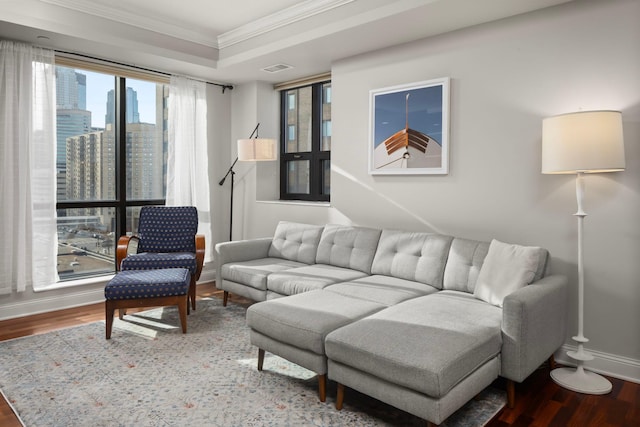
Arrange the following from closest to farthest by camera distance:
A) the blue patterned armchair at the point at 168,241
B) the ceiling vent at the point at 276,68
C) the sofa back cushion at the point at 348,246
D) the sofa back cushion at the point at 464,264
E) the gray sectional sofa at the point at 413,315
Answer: the gray sectional sofa at the point at 413,315
the sofa back cushion at the point at 464,264
the sofa back cushion at the point at 348,246
the blue patterned armchair at the point at 168,241
the ceiling vent at the point at 276,68

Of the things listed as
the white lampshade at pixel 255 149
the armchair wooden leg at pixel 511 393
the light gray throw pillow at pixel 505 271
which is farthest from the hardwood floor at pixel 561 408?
the white lampshade at pixel 255 149

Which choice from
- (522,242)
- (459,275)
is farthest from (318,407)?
(522,242)

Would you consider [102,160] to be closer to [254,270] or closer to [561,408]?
[254,270]

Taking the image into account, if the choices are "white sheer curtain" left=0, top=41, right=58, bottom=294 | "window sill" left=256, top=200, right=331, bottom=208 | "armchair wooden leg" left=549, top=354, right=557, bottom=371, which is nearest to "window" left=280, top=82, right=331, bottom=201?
"window sill" left=256, top=200, right=331, bottom=208

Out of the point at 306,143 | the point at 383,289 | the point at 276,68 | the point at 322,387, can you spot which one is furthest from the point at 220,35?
the point at 322,387

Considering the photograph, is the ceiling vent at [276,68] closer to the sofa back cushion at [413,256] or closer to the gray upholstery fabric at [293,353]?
the sofa back cushion at [413,256]

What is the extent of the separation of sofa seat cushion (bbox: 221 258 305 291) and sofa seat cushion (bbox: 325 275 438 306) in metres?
0.73

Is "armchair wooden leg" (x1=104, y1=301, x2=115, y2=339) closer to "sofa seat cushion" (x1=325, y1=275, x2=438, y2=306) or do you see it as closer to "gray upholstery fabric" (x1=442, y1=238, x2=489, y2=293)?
"sofa seat cushion" (x1=325, y1=275, x2=438, y2=306)

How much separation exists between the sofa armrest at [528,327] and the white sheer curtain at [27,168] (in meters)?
3.85

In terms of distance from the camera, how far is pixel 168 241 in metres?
4.37

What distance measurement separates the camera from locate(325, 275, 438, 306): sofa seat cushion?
288cm

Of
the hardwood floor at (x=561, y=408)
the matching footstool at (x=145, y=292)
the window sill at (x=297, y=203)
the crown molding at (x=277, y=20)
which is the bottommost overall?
the hardwood floor at (x=561, y=408)

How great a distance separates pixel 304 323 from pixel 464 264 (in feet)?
4.27

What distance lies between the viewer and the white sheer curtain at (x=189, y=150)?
16.1ft
